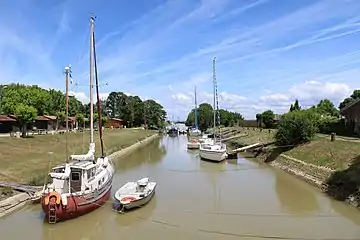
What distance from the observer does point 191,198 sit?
27250 millimetres

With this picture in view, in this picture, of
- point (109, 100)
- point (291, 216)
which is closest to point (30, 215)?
point (291, 216)

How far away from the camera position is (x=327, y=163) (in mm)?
33625

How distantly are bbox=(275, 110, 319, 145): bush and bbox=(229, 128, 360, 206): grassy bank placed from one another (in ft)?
3.12

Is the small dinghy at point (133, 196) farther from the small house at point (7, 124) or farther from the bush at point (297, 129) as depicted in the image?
the small house at point (7, 124)

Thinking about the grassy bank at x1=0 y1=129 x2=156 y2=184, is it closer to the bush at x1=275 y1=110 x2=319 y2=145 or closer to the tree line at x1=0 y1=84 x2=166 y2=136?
the tree line at x1=0 y1=84 x2=166 y2=136

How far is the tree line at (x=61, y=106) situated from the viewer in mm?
64906

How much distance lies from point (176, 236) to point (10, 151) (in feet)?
93.5

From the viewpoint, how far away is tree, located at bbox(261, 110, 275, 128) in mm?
84250

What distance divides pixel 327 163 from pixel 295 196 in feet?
23.5

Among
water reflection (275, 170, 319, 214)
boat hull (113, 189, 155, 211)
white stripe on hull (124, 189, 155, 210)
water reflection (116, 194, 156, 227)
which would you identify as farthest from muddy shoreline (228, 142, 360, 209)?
boat hull (113, 189, 155, 211)

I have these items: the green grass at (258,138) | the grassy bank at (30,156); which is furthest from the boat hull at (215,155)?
the grassy bank at (30,156)

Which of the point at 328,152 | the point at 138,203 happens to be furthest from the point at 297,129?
the point at 138,203

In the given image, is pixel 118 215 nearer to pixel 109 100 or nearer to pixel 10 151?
pixel 10 151

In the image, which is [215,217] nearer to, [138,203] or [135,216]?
[135,216]
